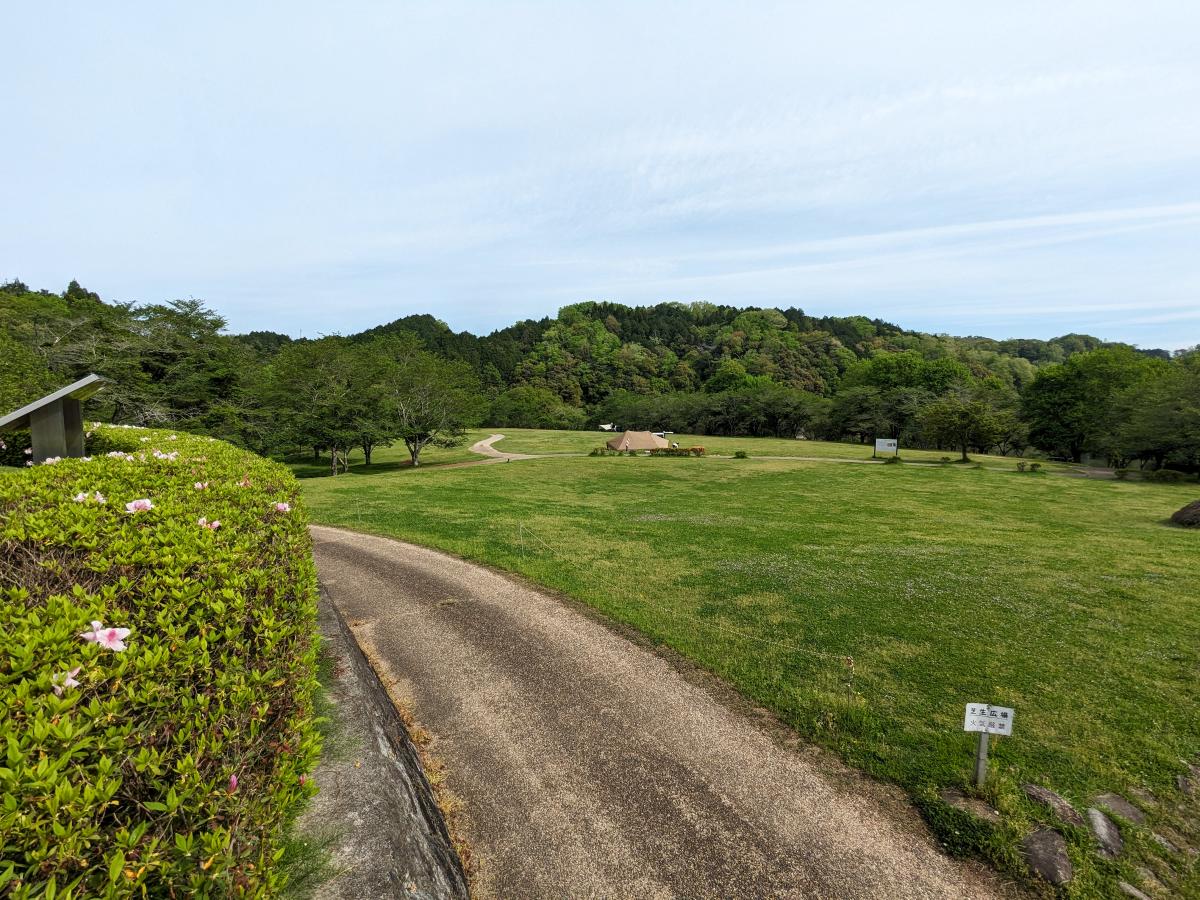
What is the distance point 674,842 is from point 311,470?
144 feet

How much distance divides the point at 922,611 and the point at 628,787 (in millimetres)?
7935

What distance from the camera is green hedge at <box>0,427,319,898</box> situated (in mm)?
2086

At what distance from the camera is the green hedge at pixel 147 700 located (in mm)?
2086

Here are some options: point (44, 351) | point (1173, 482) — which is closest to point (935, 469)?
point (1173, 482)

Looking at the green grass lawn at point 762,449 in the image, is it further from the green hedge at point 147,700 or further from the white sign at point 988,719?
the green hedge at point 147,700

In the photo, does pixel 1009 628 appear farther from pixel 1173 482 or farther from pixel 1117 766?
pixel 1173 482

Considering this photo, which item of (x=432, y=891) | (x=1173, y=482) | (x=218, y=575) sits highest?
(x=218, y=575)

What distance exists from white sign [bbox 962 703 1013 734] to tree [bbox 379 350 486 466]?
37691 millimetres

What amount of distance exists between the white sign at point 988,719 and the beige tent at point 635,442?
4206 centimetres

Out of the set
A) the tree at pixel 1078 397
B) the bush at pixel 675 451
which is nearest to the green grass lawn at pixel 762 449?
the bush at pixel 675 451

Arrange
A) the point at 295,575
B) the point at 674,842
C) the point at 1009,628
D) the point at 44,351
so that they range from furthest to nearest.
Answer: the point at 44,351 → the point at 1009,628 → the point at 295,575 → the point at 674,842

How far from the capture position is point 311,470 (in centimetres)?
4091

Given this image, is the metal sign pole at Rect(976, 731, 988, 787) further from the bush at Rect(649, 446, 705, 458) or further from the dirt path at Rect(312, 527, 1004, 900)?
the bush at Rect(649, 446, 705, 458)

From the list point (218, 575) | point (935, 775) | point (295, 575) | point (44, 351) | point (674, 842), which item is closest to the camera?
point (218, 575)
